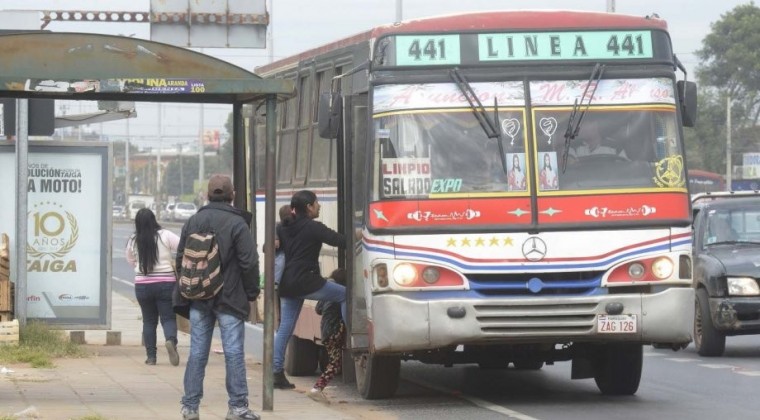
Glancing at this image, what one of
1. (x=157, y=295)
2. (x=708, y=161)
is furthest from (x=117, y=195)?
(x=157, y=295)

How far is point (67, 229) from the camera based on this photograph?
63.2 feet

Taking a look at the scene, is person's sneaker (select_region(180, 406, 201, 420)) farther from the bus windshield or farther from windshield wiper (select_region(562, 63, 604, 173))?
windshield wiper (select_region(562, 63, 604, 173))

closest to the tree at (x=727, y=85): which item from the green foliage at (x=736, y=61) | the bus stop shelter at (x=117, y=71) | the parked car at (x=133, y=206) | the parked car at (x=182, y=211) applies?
the green foliage at (x=736, y=61)

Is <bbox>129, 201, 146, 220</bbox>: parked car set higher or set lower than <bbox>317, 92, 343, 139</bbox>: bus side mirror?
higher

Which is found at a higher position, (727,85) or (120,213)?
(727,85)

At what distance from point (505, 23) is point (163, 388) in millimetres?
4288

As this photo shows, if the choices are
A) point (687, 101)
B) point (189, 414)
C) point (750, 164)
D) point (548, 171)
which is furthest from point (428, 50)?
point (750, 164)

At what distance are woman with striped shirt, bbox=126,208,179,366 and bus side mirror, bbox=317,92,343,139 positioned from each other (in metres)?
4.57

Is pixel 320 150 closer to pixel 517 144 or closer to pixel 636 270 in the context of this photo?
pixel 517 144

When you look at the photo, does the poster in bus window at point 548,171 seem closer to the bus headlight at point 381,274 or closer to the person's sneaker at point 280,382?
the bus headlight at point 381,274

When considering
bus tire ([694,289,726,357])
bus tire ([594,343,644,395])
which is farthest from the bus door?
bus tire ([694,289,726,357])

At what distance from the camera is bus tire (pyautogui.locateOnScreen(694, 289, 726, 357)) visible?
59.2 ft

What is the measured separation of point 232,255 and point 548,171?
9.01ft

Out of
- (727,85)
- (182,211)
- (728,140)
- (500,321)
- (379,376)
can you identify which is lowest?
(379,376)
